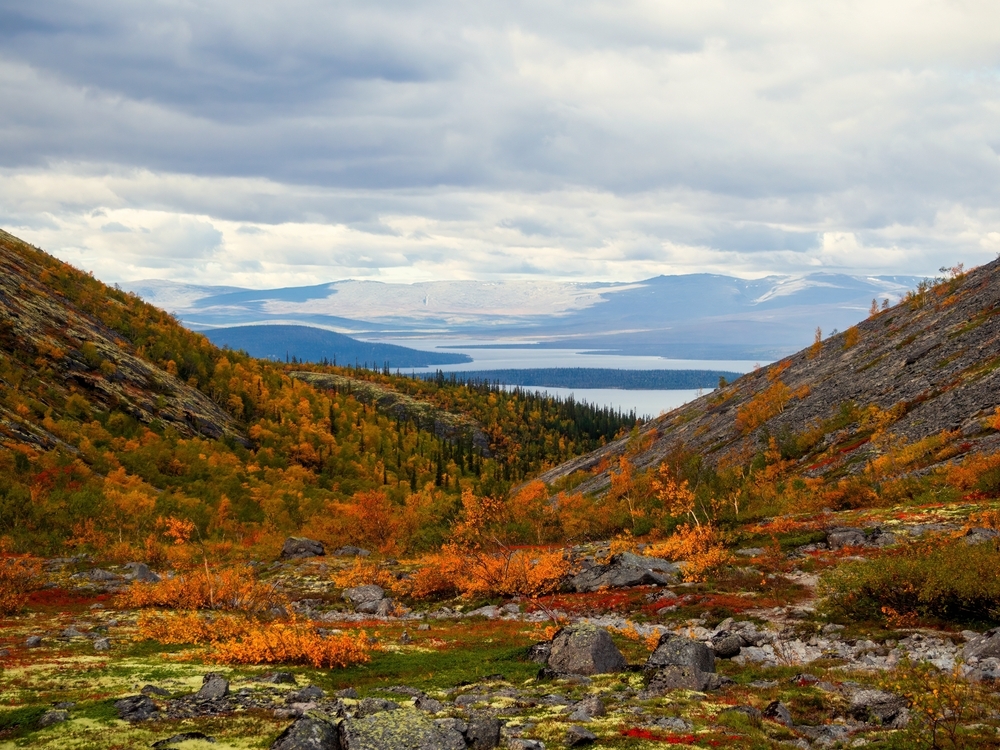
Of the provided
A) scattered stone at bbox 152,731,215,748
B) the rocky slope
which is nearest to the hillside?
scattered stone at bbox 152,731,215,748

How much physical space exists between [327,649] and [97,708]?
26.7 ft

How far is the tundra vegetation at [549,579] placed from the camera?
1658 cm

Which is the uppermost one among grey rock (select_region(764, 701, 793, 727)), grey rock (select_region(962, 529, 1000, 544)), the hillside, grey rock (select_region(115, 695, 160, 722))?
the hillside

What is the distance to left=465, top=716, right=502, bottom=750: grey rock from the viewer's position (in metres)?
14.7

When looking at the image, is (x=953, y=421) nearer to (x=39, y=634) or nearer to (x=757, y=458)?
(x=757, y=458)

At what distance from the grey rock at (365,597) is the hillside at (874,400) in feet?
123

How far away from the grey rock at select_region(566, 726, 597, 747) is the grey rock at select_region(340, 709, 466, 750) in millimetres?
2291

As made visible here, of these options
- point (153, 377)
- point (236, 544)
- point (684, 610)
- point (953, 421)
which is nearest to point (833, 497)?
point (953, 421)

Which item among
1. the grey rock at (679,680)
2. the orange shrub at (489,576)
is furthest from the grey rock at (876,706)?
the orange shrub at (489,576)

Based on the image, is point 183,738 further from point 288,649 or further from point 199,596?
point 199,596

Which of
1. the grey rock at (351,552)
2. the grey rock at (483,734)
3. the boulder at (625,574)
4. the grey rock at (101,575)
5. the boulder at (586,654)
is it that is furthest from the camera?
the grey rock at (351,552)

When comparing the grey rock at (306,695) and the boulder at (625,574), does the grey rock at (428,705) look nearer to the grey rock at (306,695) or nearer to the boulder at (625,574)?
the grey rock at (306,695)

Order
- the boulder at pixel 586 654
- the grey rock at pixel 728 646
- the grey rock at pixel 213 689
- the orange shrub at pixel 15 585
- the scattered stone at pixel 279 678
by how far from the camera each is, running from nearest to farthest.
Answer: the grey rock at pixel 213 689 < the scattered stone at pixel 279 678 < the boulder at pixel 586 654 < the grey rock at pixel 728 646 < the orange shrub at pixel 15 585

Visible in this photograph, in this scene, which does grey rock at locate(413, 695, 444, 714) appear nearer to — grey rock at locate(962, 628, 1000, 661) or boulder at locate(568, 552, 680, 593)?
grey rock at locate(962, 628, 1000, 661)
